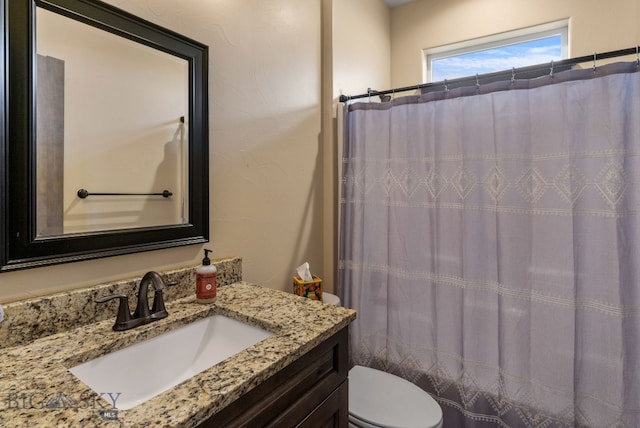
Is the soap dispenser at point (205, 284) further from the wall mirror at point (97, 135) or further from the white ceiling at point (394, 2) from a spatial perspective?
the white ceiling at point (394, 2)

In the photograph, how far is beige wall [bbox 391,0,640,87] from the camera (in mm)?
1937

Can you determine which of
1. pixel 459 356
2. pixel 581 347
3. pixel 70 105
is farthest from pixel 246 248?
pixel 581 347

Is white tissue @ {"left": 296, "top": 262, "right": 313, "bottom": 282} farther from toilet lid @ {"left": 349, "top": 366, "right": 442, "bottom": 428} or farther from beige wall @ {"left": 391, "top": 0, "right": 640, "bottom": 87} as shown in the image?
beige wall @ {"left": 391, "top": 0, "right": 640, "bottom": 87}

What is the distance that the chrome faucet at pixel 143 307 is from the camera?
94 centimetres

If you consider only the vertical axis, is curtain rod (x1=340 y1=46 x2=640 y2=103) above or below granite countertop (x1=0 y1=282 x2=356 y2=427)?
above

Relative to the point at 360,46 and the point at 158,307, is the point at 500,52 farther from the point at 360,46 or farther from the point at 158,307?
the point at 158,307

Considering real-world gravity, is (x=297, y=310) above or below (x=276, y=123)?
below

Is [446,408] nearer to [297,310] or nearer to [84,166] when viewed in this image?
[297,310]

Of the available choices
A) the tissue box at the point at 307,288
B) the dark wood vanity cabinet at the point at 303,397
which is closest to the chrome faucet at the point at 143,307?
the dark wood vanity cabinet at the point at 303,397

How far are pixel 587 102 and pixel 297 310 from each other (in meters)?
1.41

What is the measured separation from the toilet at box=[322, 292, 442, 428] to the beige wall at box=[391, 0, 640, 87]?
2106 millimetres

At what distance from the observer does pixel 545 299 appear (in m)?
1.44

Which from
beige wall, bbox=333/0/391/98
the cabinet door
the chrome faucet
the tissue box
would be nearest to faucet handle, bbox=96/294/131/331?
the chrome faucet

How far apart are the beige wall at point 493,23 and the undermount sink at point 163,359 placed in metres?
2.28
